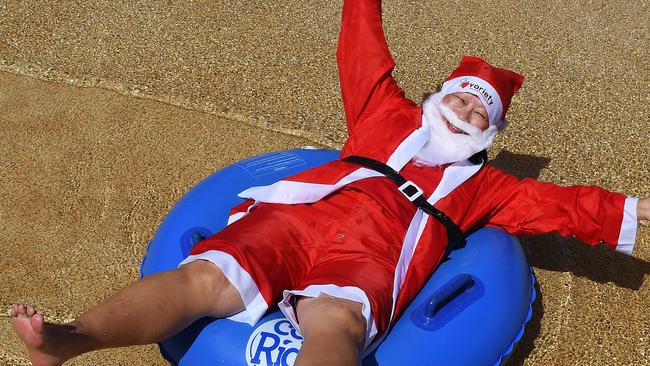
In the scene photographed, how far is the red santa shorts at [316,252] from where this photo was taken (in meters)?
2.64

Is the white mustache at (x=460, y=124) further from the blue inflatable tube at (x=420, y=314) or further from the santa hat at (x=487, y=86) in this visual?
the blue inflatable tube at (x=420, y=314)

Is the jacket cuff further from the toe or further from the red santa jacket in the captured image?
the toe

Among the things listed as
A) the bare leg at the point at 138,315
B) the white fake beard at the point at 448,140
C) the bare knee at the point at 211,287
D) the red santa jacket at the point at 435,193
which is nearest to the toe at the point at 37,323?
the bare leg at the point at 138,315

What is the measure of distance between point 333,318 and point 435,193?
777 mm

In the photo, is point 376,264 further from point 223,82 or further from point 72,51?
point 72,51

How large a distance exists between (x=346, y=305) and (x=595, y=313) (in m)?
1.41

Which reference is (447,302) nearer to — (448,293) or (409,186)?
(448,293)

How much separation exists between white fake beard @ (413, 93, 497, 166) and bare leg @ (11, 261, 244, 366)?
989 millimetres

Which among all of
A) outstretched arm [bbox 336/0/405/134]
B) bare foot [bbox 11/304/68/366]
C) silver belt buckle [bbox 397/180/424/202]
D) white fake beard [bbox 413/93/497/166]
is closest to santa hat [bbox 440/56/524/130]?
white fake beard [bbox 413/93/497/166]

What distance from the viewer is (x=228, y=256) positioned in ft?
8.71

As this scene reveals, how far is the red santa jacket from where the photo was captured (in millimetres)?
2967

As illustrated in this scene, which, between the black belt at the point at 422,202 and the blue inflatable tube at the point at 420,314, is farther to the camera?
the black belt at the point at 422,202

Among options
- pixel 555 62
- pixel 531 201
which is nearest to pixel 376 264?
pixel 531 201

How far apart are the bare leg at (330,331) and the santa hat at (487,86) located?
3.75 ft
